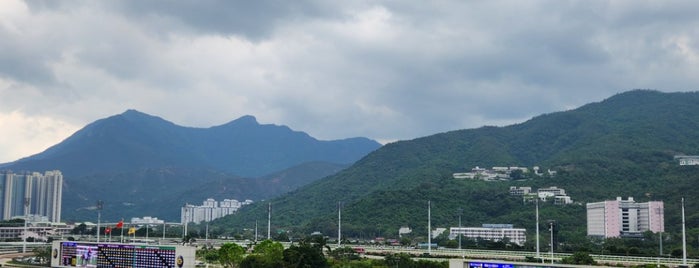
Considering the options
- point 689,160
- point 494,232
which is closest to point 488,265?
point 494,232

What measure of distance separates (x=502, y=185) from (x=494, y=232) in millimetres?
38988

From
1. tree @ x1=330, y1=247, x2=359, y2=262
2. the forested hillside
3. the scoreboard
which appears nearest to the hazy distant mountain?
the forested hillside

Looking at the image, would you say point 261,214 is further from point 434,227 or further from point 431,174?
point 434,227

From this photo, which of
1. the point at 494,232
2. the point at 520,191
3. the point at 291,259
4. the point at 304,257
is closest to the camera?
the point at 304,257

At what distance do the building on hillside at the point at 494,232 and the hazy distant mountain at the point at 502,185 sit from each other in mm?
6156

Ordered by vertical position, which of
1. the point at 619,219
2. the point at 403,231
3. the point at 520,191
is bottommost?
the point at 403,231

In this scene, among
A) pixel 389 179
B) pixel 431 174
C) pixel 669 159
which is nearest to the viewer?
pixel 669 159

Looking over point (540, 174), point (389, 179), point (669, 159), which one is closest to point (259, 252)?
point (540, 174)

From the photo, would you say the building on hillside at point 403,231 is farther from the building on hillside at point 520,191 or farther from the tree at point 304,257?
the tree at point 304,257

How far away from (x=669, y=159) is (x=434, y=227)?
213 feet

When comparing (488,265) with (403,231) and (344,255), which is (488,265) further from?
(403,231)

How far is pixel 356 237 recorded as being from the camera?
11469 centimetres

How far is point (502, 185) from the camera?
5807 inches

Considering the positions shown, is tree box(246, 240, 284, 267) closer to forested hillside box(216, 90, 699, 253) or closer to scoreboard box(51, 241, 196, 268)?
scoreboard box(51, 241, 196, 268)
